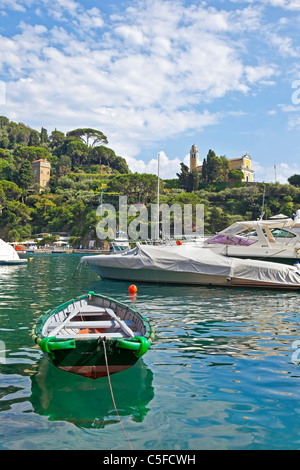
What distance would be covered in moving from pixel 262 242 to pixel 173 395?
62.5 feet

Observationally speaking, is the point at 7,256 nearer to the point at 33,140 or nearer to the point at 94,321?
Result: the point at 94,321

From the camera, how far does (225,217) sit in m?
86.2

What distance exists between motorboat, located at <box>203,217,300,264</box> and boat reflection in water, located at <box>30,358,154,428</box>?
1747cm

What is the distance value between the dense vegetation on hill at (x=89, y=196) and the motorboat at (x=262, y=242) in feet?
189

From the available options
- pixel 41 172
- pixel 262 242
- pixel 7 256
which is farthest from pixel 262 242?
pixel 41 172

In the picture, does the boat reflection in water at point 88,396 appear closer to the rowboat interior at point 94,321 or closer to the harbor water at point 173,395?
the harbor water at point 173,395

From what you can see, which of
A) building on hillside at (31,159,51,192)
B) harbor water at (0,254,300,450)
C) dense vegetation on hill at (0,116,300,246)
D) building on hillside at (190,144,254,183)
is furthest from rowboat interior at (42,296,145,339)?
building on hillside at (31,159,51,192)

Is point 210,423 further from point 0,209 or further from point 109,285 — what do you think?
point 0,209

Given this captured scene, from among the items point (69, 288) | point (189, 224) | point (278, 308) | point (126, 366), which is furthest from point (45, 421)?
point (189, 224)

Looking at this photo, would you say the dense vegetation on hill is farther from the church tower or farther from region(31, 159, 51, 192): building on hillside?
the church tower

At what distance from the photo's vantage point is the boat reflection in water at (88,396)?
579 centimetres

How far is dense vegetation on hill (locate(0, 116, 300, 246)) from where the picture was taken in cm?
9475

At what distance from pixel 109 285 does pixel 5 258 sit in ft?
73.1

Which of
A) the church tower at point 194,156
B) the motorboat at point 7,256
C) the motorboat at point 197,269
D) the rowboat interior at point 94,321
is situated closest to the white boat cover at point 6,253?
the motorboat at point 7,256
